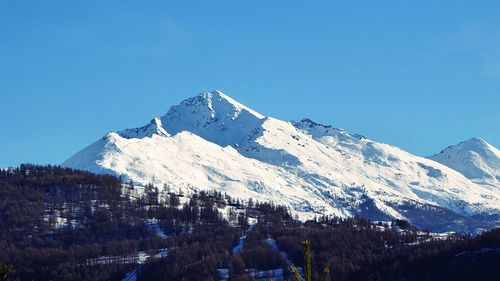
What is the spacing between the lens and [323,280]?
39344 millimetres

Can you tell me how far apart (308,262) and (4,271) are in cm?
1546

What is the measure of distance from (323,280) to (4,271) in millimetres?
16089

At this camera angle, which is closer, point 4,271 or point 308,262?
point 308,262

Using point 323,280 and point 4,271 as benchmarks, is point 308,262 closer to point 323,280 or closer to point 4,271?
point 323,280

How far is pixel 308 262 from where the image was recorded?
38781 millimetres

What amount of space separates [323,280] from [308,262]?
1.34 metres

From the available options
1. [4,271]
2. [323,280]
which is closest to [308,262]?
[323,280]

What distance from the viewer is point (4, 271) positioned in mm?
41594
